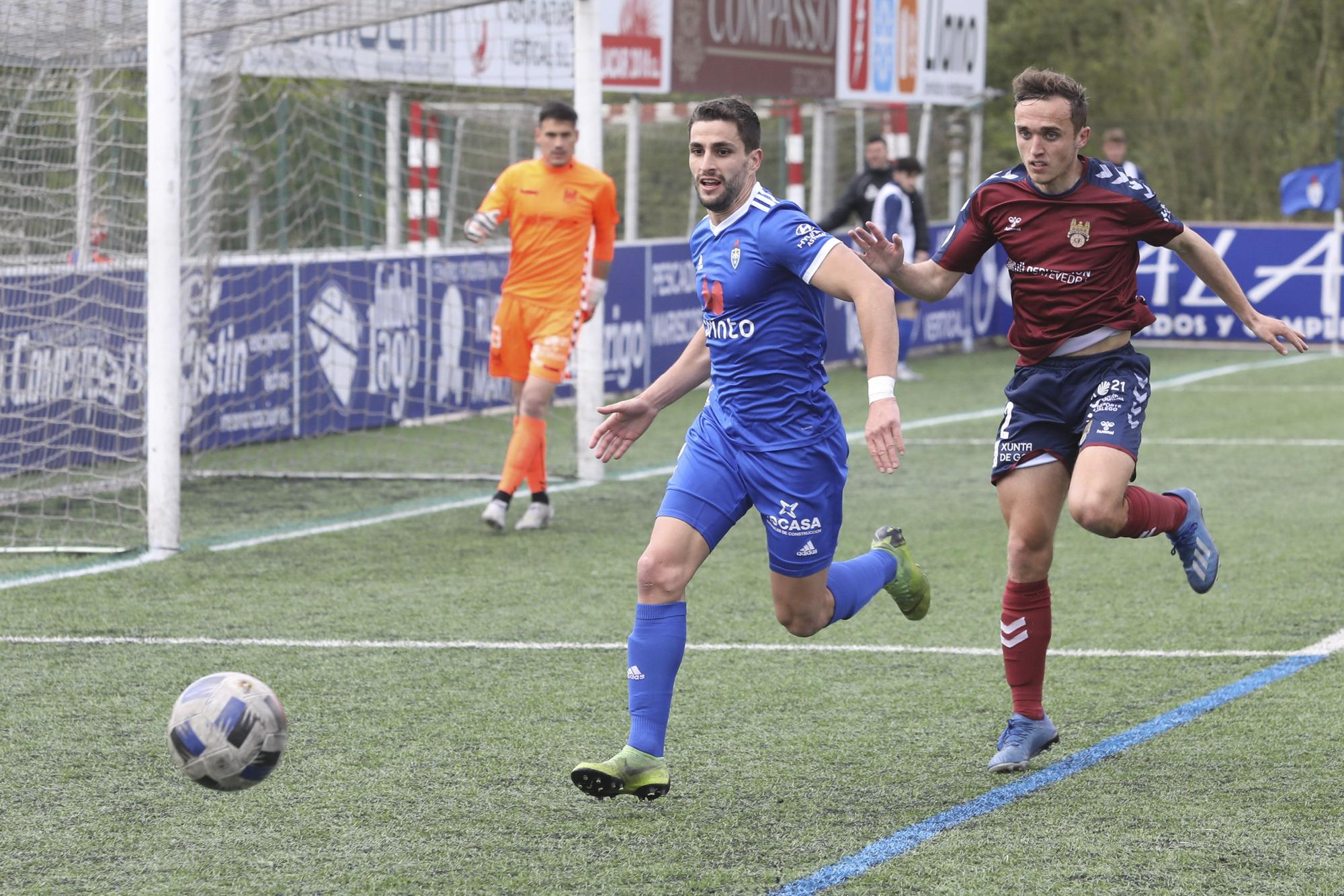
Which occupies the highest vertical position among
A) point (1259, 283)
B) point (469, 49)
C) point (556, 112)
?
point (469, 49)

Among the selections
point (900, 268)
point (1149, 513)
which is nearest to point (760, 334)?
point (900, 268)

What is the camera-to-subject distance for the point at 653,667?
4648mm

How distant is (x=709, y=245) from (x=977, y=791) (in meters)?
→ 1.58

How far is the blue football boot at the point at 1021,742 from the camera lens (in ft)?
16.3

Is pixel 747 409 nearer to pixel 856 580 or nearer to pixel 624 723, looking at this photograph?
pixel 856 580

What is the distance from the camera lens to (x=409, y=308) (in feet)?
43.1

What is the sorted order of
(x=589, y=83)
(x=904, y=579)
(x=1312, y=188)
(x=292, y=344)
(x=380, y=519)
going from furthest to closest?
1. (x=1312, y=188)
2. (x=292, y=344)
3. (x=589, y=83)
4. (x=380, y=519)
5. (x=904, y=579)

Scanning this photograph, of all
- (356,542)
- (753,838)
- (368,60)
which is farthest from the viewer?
(368,60)

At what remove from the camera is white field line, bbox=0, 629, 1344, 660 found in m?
6.47

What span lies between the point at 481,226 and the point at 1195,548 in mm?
4444

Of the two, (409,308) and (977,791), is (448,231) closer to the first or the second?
(409,308)

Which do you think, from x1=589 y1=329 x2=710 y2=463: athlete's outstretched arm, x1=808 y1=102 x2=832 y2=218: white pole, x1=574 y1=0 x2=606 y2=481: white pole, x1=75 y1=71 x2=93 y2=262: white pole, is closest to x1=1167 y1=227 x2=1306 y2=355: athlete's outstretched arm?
x1=589 y1=329 x2=710 y2=463: athlete's outstretched arm

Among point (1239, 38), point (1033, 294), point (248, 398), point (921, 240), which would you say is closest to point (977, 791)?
point (1033, 294)

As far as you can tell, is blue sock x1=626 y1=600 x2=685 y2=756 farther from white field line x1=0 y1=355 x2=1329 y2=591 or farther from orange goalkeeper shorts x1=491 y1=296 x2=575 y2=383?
orange goalkeeper shorts x1=491 y1=296 x2=575 y2=383
